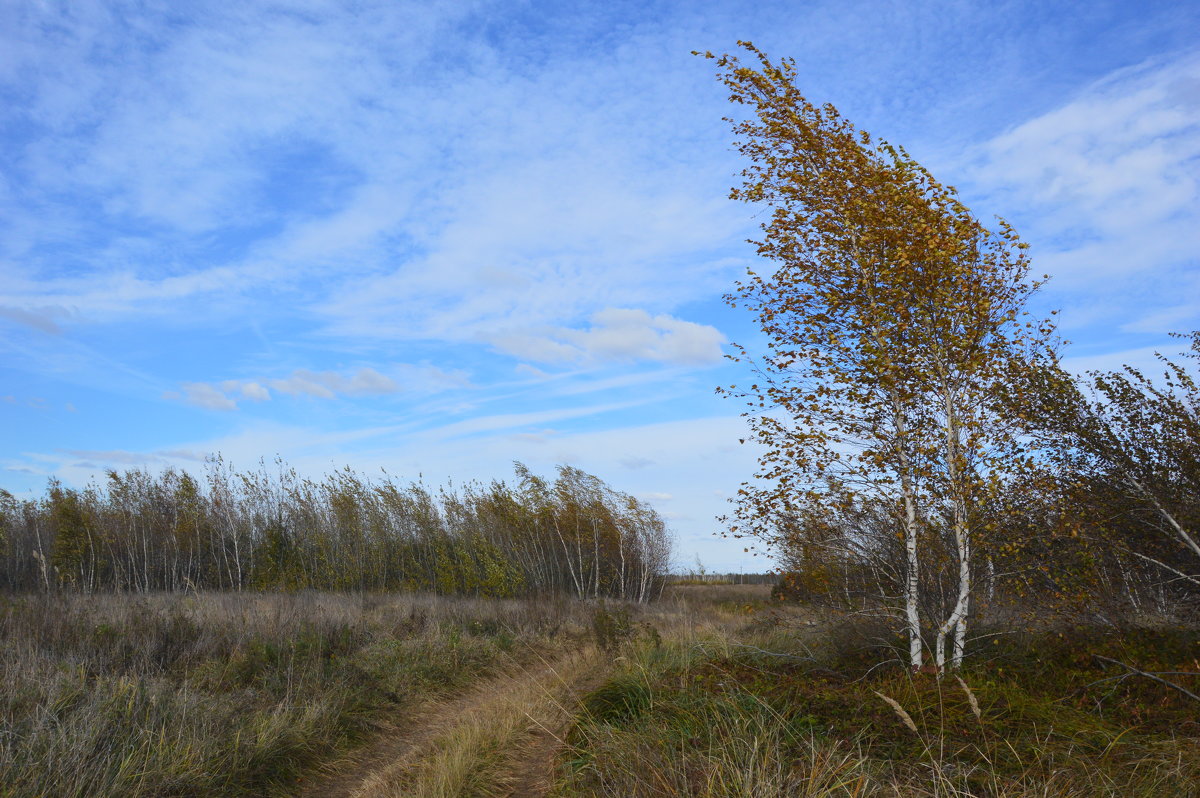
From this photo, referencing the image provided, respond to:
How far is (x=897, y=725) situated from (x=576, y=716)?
300 cm

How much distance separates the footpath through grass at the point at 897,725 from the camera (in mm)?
4484

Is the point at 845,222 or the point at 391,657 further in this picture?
the point at 391,657

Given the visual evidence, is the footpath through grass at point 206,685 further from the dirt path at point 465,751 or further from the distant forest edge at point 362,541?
the distant forest edge at point 362,541

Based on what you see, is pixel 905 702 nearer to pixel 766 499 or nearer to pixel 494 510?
pixel 766 499

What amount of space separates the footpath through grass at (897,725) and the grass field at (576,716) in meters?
0.03

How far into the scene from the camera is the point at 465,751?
7.01 meters

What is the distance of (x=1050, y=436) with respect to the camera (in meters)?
9.95

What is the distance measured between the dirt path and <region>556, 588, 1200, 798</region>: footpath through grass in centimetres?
62

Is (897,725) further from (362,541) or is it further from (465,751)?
(362,541)

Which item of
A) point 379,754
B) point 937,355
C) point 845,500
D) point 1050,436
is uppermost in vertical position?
point 937,355

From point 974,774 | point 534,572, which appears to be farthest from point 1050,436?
point 534,572

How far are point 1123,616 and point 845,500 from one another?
4.16 metres

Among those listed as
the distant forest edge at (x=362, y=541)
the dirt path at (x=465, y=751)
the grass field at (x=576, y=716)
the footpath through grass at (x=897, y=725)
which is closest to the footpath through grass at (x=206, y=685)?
the grass field at (x=576, y=716)

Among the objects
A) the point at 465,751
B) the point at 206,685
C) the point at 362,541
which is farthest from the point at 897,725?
the point at 362,541
